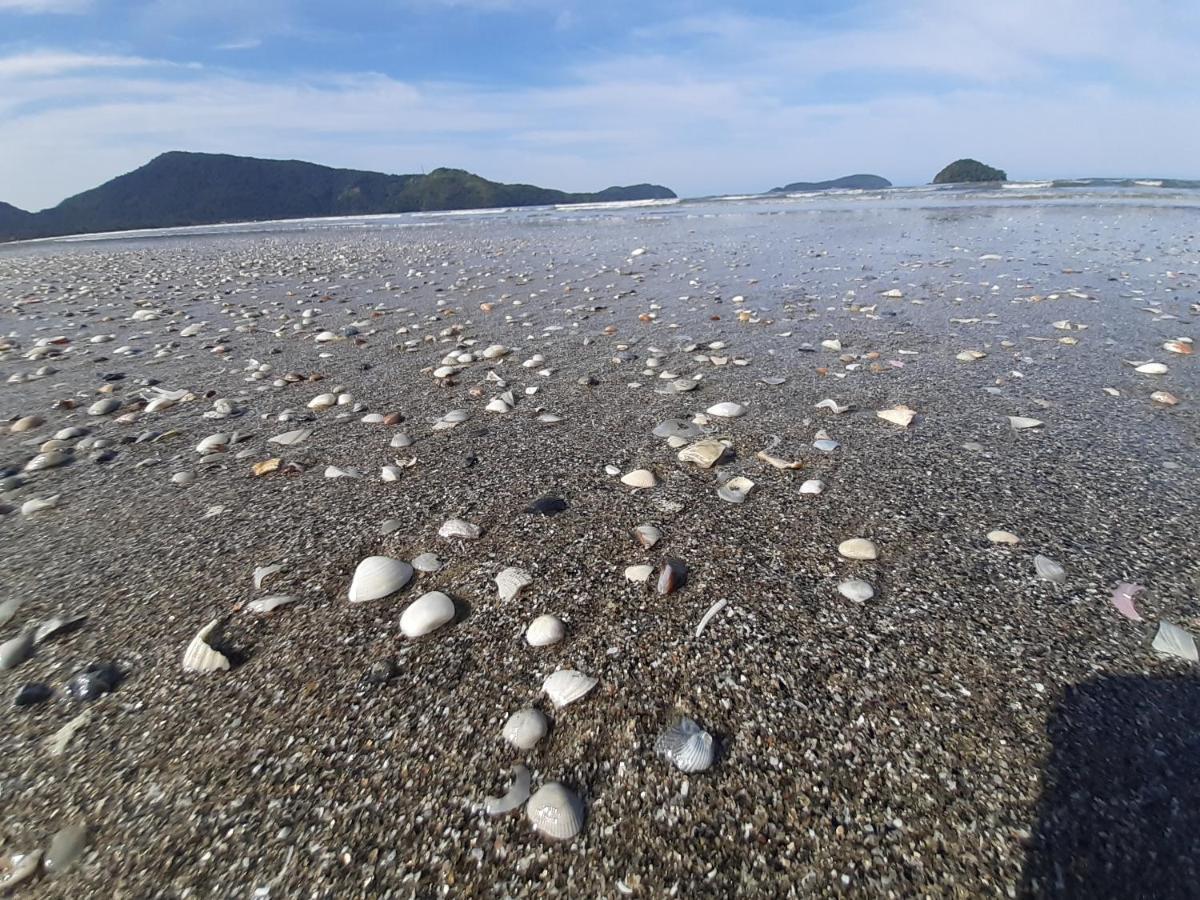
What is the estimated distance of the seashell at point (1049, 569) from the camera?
6.64 feet

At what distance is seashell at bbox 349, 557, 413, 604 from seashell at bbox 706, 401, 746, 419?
226 centimetres

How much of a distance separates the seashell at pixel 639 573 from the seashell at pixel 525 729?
668mm

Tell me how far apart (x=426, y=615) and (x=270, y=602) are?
0.62 metres

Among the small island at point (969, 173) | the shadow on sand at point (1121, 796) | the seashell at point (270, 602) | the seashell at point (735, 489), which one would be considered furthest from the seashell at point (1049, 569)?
the small island at point (969, 173)

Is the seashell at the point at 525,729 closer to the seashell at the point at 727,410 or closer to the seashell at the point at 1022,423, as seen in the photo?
the seashell at the point at 727,410

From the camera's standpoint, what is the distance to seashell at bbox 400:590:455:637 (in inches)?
75.4

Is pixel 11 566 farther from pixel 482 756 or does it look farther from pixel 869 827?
pixel 869 827

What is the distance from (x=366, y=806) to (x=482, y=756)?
0.28m

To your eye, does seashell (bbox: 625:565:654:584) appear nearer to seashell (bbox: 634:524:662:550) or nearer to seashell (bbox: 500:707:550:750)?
seashell (bbox: 634:524:662:550)

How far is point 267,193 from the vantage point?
500 feet

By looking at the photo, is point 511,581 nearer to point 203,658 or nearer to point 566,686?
point 566,686

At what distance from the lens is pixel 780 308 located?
22.9 feet

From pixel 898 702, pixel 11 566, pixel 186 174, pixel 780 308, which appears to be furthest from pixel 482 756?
pixel 186 174

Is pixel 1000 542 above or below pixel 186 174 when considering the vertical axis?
below
